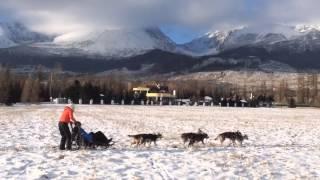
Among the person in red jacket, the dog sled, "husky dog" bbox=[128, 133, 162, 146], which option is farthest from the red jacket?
"husky dog" bbox=[128, 133, 162, 146]

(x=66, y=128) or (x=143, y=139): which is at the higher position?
(x=66, y=128)

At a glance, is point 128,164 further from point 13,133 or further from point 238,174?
point 13,133

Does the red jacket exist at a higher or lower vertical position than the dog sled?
higher

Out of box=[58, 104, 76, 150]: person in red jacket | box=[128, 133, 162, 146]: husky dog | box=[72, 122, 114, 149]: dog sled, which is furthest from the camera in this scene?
box=[128, 133, 162, 146]: husky dog

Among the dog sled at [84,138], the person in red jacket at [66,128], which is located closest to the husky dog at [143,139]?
the dog sled at [84,138]

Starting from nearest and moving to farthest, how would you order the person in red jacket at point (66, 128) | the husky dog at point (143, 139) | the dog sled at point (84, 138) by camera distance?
1. the person in red jacket at point (66, 128)
2. the dog sled at point (84, 138)
3. the husky dog at point (143, 139)

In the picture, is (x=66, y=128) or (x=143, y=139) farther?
(x=143, y=139)

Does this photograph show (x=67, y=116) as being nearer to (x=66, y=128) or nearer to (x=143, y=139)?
(x=66, y=128)

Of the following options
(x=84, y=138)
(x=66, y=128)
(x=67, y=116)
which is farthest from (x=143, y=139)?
(x=67, y=116)

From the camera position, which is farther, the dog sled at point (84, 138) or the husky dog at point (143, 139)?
the husky dog at point (143, 139)

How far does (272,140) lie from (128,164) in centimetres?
1462

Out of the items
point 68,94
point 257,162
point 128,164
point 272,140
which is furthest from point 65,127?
point 68,94

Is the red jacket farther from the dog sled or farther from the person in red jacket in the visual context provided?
the dog sled

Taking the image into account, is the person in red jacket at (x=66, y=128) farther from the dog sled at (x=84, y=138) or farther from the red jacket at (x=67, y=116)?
the dog sled at (x=84, y=138)
